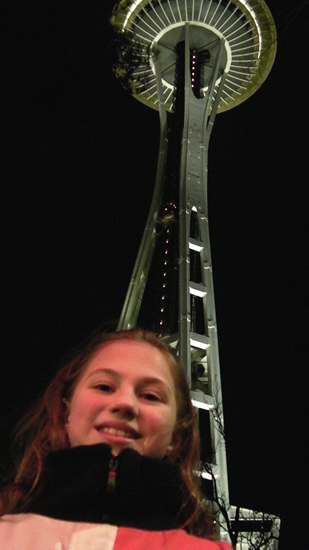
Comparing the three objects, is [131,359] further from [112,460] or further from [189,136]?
[189,136]

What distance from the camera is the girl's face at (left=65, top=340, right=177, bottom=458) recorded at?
2.29 meters

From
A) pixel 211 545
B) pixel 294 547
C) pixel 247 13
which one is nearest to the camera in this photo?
pixel 211 545

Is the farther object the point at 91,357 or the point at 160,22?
the point at 160,22

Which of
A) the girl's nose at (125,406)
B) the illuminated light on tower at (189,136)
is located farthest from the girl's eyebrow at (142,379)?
the illuminated light on tower at (189,136)

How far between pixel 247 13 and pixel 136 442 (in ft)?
90.8

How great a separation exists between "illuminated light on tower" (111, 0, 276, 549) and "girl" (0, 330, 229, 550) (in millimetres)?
12007

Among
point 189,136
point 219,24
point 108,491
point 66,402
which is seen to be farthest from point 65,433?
point 219,24

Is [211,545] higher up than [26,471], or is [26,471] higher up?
[26,471]

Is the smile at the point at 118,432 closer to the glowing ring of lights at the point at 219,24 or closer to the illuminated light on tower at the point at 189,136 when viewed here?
the illuminated light on tower at the point at 189,136

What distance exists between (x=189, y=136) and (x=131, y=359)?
1870 centimetres

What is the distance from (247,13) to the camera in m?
26.3

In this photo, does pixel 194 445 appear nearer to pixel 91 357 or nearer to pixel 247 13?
pixel 91 357

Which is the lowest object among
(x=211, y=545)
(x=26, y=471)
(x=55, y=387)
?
(x=211, y=545)

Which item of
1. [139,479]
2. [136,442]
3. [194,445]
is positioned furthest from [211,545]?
[194,445]
